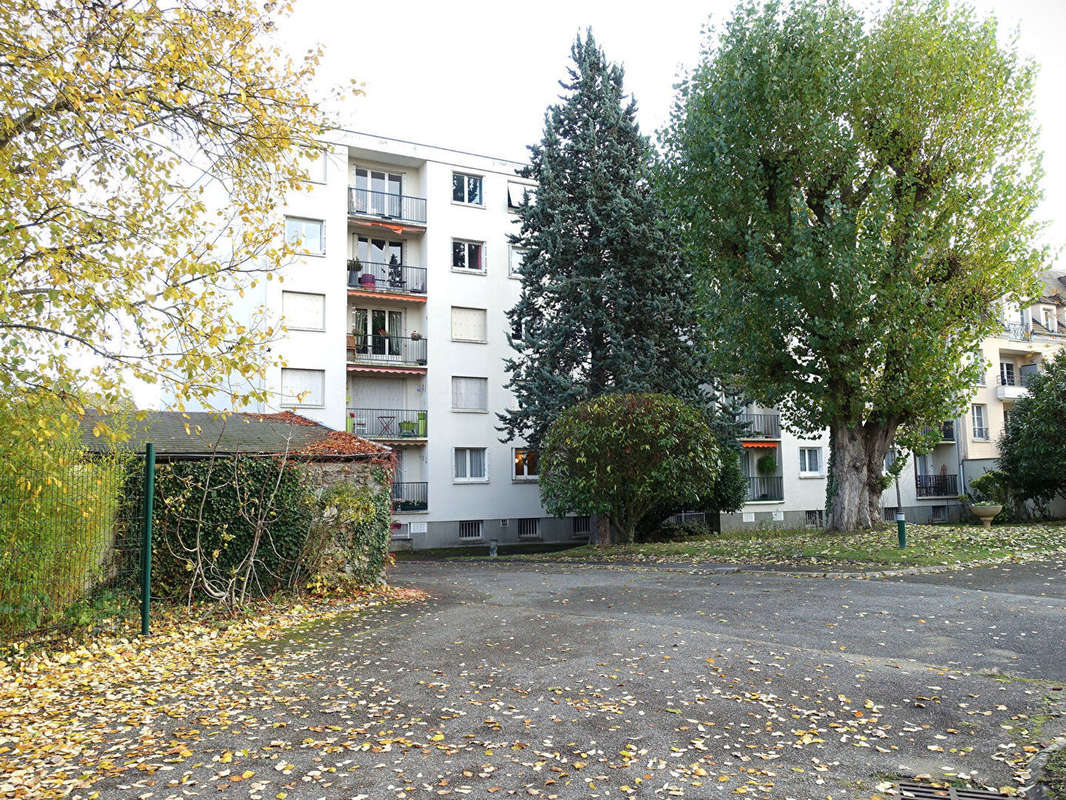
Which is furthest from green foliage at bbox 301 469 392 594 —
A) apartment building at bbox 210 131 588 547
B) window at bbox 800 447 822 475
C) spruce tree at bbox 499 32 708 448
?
window at bbox 800 447 822 475

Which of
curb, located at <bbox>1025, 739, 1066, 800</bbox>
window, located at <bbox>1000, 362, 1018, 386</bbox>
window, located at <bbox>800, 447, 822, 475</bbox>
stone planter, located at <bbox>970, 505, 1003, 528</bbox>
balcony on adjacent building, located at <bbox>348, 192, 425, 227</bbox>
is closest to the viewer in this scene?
curb, located at <bbox>1025, 739, 1066, 800</bbox>

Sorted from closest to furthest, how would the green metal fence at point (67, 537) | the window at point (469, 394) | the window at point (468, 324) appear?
1. the green metal fence at point (67, 537)
2. the window at point (469, 394)
3. the window at point (468, 324)

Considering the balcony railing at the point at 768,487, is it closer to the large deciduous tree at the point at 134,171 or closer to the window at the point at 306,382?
the window at the point at 306,382

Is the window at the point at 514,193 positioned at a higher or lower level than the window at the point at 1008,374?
higher

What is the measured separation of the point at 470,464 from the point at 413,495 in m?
2.63

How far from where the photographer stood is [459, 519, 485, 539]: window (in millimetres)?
31381

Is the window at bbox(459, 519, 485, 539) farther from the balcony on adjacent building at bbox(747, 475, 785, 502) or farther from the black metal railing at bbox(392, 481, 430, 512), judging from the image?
the balcony on adjacent building at bbox(747, 475, 785, 502)

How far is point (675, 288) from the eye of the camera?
2545 cm

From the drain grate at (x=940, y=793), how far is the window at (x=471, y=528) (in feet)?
89.1

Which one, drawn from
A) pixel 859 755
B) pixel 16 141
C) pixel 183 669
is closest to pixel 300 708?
pixel 183 669

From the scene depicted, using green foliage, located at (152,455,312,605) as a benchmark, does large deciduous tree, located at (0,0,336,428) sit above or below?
above

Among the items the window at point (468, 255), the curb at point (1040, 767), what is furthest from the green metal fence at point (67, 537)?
the window at point (468, 255)

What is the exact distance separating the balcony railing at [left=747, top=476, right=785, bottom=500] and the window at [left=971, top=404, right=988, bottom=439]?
13004 mm

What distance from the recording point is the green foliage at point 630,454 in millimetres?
21266
